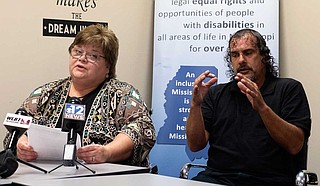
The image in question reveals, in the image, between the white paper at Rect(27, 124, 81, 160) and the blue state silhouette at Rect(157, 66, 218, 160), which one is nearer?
the white paper at Rect(27, 124, 81, 160)

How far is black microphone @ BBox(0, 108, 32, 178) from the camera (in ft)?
5.80

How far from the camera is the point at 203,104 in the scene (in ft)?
9.21

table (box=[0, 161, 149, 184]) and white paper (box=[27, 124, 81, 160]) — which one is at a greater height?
white paper (box=[27, 124, 81, 160])

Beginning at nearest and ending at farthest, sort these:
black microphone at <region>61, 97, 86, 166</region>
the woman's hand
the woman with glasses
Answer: black microphone at <region>61, 97, 86, 166</region> → the woman's hand → the woman with glasses

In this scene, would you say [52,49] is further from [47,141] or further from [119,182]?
[119,182]

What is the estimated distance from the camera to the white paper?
2.06 metres

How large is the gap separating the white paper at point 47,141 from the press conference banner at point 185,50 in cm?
126

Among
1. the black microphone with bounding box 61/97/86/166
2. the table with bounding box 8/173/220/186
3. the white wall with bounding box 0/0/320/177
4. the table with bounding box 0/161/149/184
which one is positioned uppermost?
the white wall with bounding box 0/0/320/177

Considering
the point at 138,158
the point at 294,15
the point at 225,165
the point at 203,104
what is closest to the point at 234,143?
the point at 225,165

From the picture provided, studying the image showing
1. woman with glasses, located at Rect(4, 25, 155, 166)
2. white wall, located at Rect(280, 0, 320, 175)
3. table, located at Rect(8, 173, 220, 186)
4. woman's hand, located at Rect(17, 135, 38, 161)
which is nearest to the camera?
table, located at Rect(8, 173, 220, 186)

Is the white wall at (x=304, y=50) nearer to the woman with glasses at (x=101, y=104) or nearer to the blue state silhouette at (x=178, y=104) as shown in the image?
the blue state silhouette at (x=178, y=104)

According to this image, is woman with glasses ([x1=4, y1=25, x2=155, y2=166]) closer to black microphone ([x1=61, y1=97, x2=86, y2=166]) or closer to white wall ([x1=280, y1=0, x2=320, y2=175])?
black microphone ([x1=61, y1=97, x2=86, y2=166])

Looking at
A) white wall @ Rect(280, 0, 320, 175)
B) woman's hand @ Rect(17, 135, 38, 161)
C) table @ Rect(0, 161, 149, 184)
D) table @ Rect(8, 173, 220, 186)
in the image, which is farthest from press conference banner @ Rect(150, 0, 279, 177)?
table @ Rect(8, 173, 220, 186)

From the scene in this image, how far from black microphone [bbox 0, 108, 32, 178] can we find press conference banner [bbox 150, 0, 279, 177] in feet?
5.31
